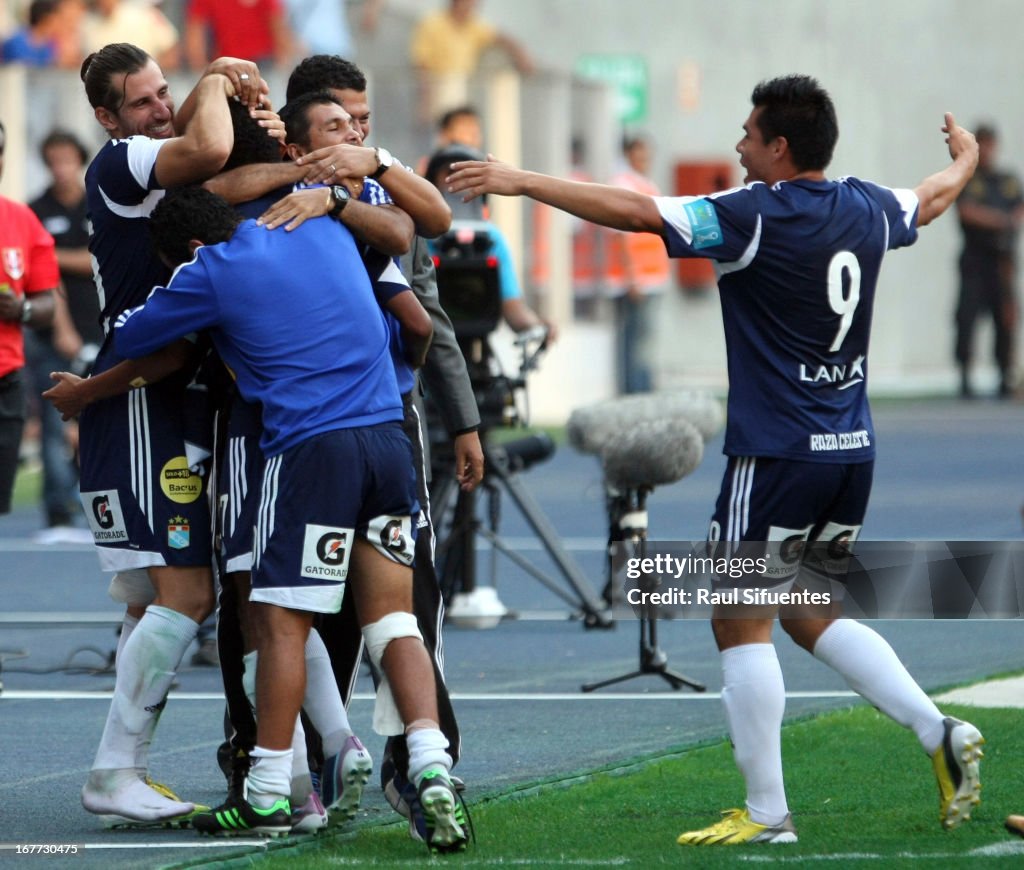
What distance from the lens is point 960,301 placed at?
954 inches

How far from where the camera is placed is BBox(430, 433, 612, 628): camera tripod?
9.76 metres

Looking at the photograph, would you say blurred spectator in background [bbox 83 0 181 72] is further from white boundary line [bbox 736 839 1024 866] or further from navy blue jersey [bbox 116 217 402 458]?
white boundary line [bbox 736 839 1024 866]

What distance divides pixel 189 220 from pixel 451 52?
16.4 metres

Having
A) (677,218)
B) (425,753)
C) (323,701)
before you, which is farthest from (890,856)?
(677,218)

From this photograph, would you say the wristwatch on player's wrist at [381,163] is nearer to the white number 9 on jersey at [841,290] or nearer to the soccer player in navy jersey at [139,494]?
the soccer player in navy jersey at [139,494]

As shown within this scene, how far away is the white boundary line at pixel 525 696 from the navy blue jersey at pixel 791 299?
2643 mm

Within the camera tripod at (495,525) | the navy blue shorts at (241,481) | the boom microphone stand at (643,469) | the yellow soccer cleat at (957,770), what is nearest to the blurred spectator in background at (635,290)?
the camera tripod at (495,525)

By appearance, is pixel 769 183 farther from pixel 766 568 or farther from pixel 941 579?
pixel 941 579

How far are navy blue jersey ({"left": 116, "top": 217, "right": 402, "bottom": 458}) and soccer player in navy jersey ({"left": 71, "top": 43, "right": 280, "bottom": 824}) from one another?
11.2 inches

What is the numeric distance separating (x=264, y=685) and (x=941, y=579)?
5.19 metres

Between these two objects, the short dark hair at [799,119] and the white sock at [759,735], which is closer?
the white sock at [759,735]

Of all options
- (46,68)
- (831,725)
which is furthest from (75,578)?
(46,68)

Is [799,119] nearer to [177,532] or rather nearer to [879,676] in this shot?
[879,676]

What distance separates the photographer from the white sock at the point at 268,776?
5.38 m
